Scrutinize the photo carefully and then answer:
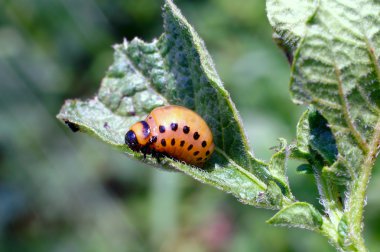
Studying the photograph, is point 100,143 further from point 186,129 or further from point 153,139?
point 186,129

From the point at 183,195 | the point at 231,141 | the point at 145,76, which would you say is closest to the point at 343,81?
the point at 231,141

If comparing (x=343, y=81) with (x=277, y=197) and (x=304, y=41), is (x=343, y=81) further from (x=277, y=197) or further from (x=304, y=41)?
(x=277, y=197)

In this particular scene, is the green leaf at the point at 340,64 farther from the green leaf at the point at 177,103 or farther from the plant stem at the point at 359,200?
the green leaf at the point at 177,103

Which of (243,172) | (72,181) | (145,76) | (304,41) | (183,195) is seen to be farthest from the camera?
(72,181)

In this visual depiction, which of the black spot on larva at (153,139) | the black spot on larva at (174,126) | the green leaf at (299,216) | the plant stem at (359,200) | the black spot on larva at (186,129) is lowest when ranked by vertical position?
the green leaf at (299,216)

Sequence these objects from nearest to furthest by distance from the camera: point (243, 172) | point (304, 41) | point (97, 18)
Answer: point (304, 41) → point (243, 172) → point (97, 18)

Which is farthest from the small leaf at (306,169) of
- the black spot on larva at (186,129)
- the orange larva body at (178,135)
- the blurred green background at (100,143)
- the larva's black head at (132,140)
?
the blurred green background at (100,143)

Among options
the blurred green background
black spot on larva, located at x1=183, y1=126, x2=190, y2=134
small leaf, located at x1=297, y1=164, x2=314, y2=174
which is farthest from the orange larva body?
the blurred green background
